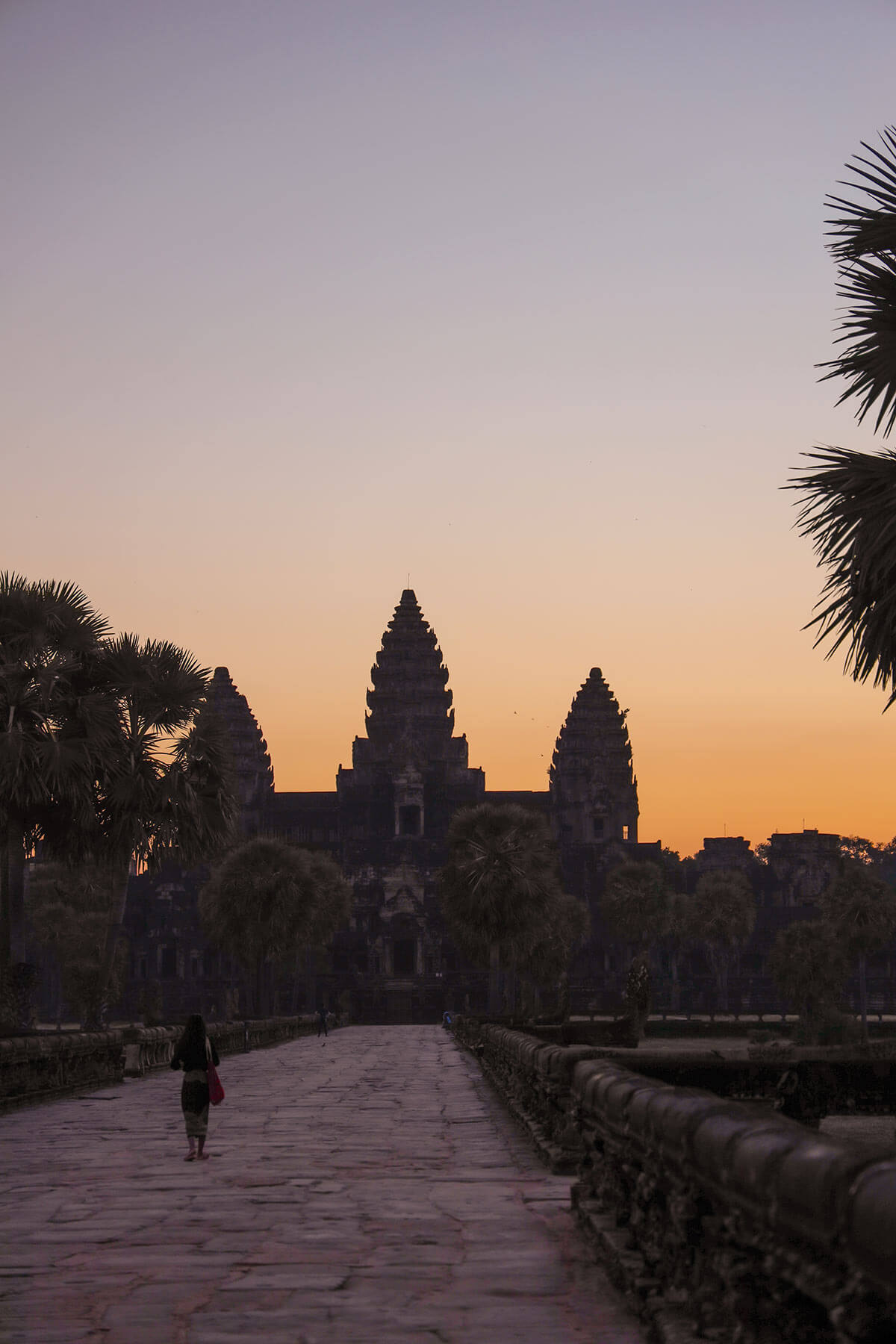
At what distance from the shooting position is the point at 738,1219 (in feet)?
16.9

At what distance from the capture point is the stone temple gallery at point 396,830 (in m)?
126

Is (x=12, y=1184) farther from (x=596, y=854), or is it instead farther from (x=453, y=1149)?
(x=596, y=854)

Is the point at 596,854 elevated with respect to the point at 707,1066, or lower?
elevated

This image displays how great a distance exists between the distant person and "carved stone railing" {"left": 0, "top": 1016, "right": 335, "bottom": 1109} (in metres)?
6.16

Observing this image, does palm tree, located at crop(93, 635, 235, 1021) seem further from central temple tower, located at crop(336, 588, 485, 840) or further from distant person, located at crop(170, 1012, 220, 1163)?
central temple tower, located at crop(336, 588, 485, 840)

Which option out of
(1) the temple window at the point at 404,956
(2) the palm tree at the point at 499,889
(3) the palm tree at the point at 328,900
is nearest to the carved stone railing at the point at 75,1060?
(2) the palm tree at the point at 499,889

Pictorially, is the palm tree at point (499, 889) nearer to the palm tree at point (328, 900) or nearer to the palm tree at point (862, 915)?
the palm tree at point (328, 900)

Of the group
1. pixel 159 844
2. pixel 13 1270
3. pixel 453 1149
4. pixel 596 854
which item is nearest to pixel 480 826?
pixel 159 844

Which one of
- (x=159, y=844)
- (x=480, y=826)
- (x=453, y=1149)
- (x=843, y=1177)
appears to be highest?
(x=480, y=826)

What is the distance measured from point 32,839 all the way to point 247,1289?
954 inches

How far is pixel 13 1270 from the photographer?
8.74 metres

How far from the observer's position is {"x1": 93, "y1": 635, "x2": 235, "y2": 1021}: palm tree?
103ft

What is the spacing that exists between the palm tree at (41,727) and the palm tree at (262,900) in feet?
121

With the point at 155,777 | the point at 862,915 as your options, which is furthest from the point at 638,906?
the point at 155,777
